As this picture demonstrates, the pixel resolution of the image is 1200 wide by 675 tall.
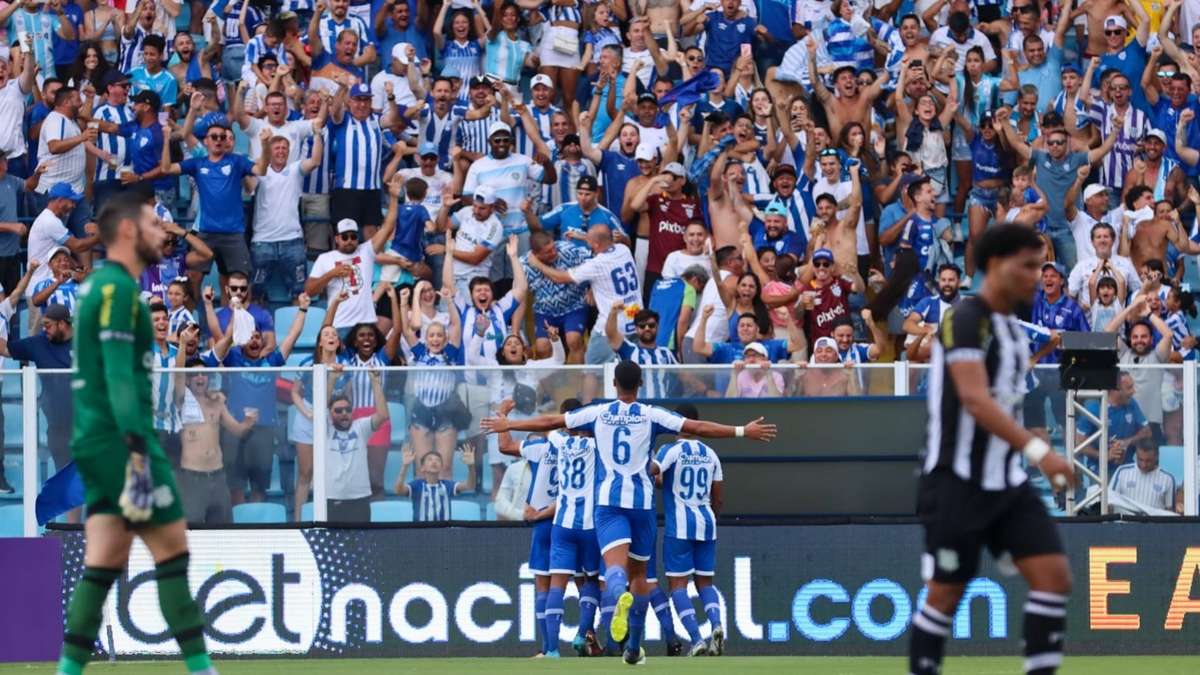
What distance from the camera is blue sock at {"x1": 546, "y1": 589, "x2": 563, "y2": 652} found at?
16.1m

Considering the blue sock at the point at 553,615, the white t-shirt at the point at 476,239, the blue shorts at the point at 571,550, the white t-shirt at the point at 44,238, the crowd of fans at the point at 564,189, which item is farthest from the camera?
the white t-shirt at the point at 44,238

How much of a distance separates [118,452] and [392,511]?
30.4 feet

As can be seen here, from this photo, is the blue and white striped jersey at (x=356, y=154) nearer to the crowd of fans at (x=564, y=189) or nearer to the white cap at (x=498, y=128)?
the crowd of fans at (x=564, y=189)

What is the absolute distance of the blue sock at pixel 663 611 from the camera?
16047 mm

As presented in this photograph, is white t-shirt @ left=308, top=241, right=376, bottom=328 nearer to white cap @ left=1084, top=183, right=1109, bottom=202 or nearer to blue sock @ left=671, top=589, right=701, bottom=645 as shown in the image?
blue sock @ left=671, top=589, right=701, bottom=645

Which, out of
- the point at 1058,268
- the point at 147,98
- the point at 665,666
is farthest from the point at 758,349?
the point at 147,98

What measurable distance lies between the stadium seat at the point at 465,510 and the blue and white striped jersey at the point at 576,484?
6.47 feet

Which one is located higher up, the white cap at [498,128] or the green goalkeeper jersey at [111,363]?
the white cap at [498,128]

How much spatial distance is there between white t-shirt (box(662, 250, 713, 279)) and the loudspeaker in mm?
4573

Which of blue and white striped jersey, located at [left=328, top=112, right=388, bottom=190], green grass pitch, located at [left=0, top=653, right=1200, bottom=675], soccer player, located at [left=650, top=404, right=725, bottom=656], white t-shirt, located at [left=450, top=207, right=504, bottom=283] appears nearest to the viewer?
green grass pitch, located at [left=0, top=653, right=1200, bottom=675]

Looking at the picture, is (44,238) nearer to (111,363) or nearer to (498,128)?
(498,128)

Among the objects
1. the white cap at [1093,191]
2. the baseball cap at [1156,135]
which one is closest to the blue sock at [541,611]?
the white cap at [1093,191]

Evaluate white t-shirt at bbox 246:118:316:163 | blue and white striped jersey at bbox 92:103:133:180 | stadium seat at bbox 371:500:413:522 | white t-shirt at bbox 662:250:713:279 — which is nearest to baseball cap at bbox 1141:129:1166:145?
white t-shirt at bbox 662:250:713:279

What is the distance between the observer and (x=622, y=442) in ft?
47.9
